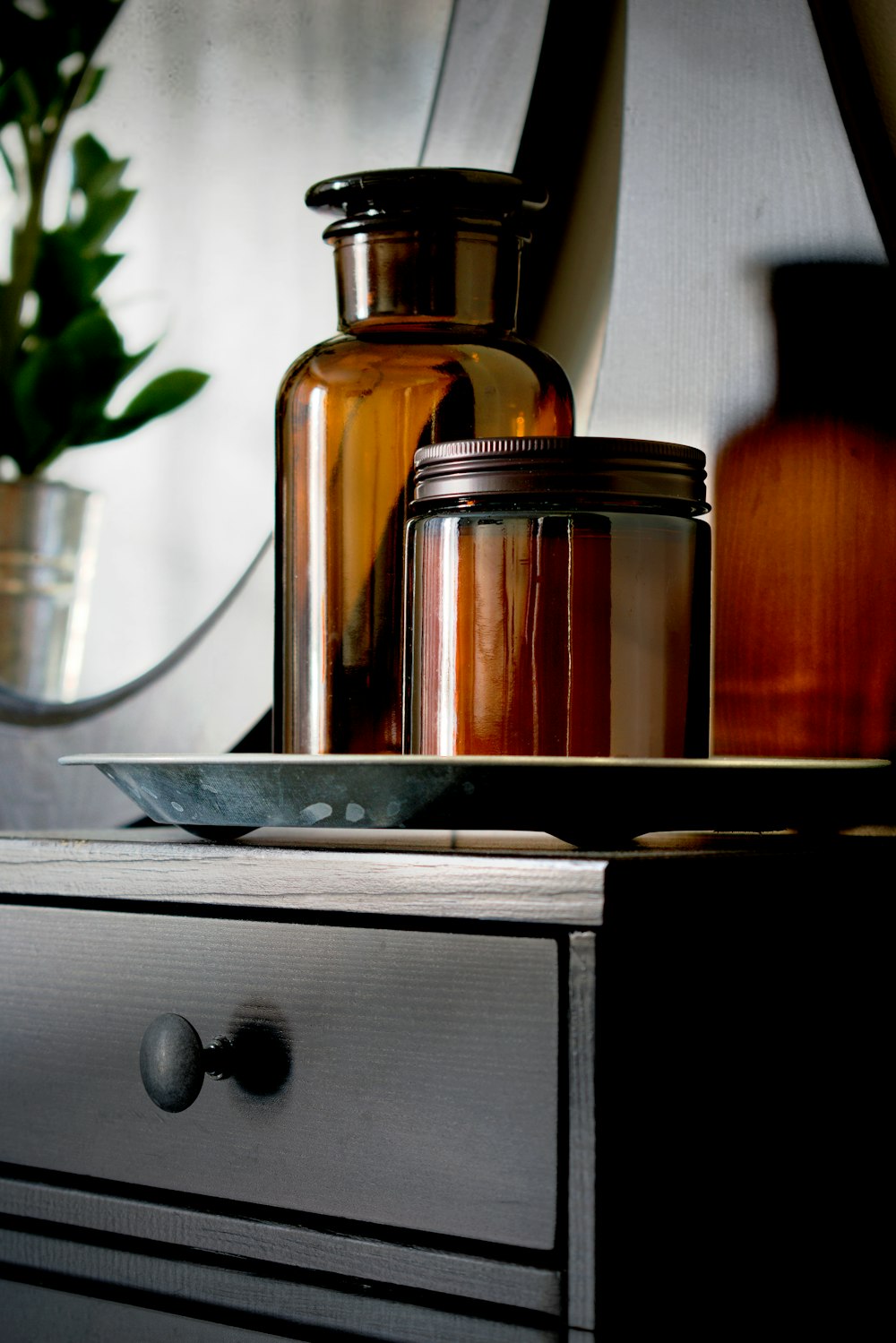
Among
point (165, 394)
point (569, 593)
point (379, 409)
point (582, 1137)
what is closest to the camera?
point (582, 1137)

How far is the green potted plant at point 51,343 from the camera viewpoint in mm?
994

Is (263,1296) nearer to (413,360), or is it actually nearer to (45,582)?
(413,360)

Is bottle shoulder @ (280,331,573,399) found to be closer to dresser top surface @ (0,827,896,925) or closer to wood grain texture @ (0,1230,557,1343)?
dresser top surface @ (0,827,896,925)

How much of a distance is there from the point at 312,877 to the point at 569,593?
14cm

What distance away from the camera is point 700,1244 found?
427 mm

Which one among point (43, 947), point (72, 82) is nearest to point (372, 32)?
point (72, 82)

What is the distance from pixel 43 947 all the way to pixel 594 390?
422 millimetres

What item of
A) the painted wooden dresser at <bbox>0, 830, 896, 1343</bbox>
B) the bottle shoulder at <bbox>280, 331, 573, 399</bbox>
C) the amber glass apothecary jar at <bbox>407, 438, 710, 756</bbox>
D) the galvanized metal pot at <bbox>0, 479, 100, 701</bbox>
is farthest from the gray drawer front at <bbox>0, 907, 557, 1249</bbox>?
the galvanized metal pot at <bbox>0, 479, 100, 701</bbox>

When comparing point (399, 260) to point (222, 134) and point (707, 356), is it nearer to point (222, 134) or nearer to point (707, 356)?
point (707, 356)

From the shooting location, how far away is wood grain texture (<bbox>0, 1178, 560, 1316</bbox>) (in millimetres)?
419

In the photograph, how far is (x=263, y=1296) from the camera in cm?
47

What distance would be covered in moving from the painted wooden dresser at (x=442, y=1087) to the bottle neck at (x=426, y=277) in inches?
10.0

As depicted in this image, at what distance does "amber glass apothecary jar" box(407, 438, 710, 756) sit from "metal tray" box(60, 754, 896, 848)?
6cm

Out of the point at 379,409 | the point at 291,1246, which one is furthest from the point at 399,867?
the point at 379,409
